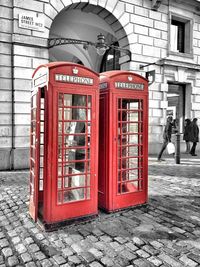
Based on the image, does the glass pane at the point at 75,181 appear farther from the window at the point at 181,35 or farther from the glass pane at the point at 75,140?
the window at the point at 181,35

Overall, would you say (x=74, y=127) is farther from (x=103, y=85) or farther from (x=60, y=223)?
(x=60, y=223)

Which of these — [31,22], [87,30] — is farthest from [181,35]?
[31,22]

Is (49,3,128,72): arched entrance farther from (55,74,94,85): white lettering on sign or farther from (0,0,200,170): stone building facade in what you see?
(55,74,94,85): white lettering on sign

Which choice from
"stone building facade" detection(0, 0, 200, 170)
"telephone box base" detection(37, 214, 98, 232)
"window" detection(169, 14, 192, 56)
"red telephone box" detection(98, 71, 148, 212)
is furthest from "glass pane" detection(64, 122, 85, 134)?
"window" detection(169, 14, 192, 56)

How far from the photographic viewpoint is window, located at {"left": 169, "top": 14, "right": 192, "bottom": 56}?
12562 mm

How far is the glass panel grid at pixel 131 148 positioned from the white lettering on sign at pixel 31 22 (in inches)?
216

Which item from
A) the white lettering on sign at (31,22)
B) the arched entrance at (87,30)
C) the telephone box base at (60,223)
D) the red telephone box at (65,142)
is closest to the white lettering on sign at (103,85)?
the red telephone box at (65,142)

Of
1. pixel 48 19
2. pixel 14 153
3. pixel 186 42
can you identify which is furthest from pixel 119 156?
pixel 186 42

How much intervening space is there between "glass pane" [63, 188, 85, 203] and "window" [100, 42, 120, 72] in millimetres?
10274

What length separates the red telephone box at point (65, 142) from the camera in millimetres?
3464

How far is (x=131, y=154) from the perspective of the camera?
4414mm

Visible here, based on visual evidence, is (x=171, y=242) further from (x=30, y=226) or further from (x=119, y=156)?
(x=30, y=226)

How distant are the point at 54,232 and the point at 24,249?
540 mm

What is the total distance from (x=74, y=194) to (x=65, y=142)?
80 cm
